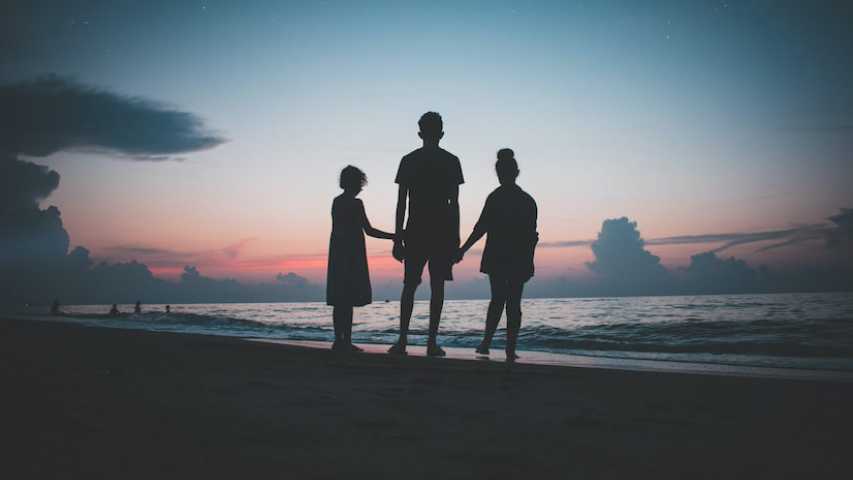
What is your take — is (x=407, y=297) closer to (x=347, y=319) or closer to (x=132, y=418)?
(x=347, y=319)

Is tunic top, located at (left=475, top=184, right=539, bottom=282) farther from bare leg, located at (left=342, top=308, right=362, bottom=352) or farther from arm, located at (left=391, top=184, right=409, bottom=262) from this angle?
bare leg, located at (left=342, top=308, right=362, bottom=352)

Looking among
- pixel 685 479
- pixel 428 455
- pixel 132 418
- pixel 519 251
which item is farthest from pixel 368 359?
pixel 685 479

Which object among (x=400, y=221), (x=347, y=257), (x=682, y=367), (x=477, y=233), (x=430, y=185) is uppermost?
(x=430, y=185)

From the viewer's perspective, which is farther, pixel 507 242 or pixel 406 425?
pixel 507 242

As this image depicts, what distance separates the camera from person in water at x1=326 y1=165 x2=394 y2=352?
6.61 meters

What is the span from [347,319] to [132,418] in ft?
15.0

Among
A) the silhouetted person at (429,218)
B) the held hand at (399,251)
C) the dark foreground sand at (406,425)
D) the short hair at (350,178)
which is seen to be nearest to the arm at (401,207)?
the silhouetted person at (429,218)

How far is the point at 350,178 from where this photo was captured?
677 centimetres

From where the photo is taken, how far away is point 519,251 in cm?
615

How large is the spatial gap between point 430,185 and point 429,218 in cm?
40

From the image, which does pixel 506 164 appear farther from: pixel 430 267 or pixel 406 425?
pixel 406 425

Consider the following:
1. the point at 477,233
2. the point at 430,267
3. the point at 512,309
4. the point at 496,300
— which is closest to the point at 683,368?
the point at 512,309

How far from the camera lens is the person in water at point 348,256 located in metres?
6.61

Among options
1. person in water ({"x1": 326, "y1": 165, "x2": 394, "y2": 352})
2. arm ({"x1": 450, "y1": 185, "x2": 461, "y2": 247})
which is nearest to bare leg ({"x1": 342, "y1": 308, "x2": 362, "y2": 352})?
person in water ({"x1": 326, "y1": 165, "x2": 394, "y2": 352})
